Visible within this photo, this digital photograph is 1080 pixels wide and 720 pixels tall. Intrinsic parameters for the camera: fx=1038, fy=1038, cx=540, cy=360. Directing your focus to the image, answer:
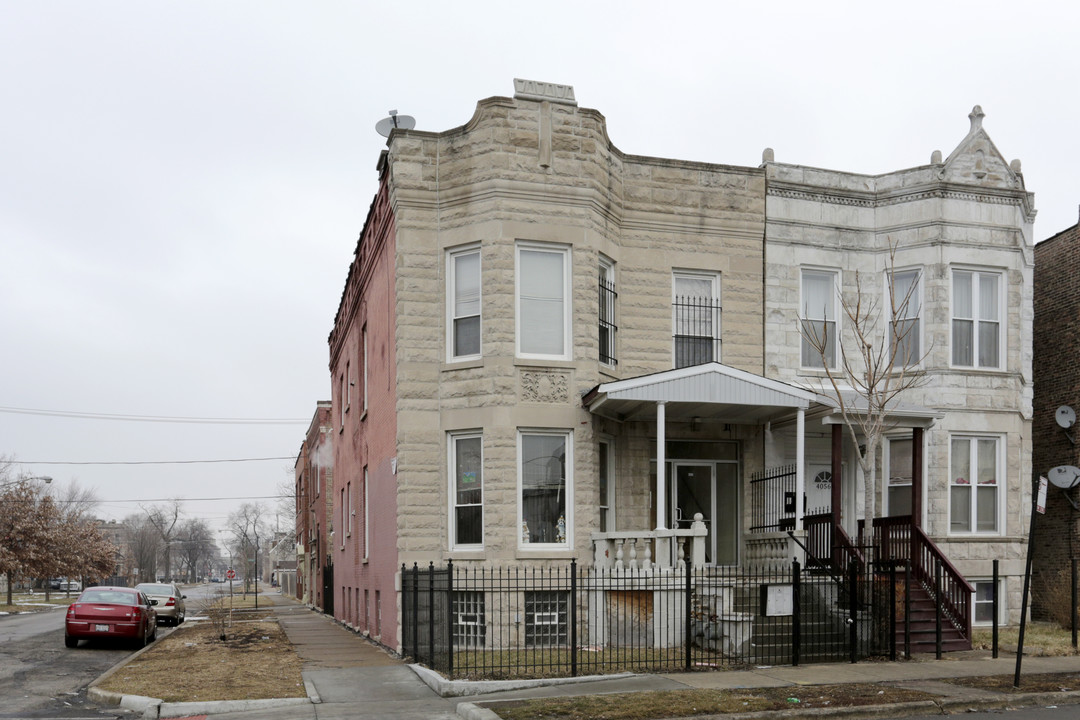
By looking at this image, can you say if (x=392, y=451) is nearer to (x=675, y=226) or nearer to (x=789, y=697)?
(x=675, y=226)

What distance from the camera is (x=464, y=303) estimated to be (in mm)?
18875

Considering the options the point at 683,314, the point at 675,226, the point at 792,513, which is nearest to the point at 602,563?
the point at 792,513

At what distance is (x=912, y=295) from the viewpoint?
70.5 ft

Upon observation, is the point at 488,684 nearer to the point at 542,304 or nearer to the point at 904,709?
the point at 904,709

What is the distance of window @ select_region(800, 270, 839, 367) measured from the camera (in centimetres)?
2117

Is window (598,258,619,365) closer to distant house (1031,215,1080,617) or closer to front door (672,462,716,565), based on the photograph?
front door (672,462,716,565)

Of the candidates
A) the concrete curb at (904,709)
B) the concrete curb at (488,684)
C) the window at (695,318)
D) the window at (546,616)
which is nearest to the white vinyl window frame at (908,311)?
the window at (695,318)

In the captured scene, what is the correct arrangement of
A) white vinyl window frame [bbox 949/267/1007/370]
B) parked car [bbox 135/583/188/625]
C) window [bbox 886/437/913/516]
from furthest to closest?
parked car [bbox 135/583/188/625] → white vinyl window frame [bbox 949/267/1007/370] → window [bbox 886/437/913/516]

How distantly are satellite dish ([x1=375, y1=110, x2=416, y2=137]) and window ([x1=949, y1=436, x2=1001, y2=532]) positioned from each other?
13092mm

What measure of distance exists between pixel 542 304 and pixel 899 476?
8369 millimetres

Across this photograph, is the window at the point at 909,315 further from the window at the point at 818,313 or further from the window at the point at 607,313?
the window at the point at 607,313

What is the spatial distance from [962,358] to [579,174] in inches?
355

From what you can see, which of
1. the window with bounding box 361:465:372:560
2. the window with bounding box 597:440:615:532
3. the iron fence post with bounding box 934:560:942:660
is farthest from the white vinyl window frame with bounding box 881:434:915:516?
the window with bounding box 361:465:372:560

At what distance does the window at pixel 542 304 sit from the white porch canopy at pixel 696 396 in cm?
118
